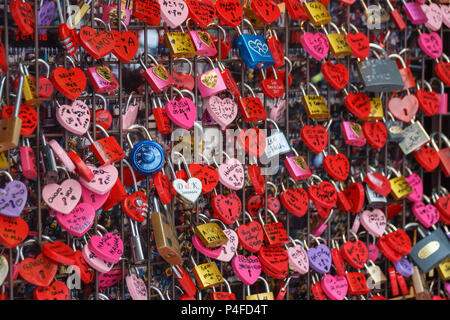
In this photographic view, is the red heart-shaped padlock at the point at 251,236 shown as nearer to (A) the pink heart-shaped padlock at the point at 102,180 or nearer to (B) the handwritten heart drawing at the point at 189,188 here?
(B) the handwritten heart drawing at the point at 189,188

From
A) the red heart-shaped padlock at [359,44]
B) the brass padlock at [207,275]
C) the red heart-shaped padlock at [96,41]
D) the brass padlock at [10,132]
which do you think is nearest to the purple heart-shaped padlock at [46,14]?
the red heart-shaped padlock at [96,41]

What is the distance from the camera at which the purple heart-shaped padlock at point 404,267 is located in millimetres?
1780

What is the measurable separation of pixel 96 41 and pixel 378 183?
91cm

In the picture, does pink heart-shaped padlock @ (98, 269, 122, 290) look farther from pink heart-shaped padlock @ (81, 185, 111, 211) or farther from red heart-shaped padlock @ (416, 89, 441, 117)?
red heart-shaped padlock @ (416, 89, 441, 117)

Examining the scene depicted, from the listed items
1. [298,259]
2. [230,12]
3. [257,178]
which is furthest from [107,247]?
[230,12]

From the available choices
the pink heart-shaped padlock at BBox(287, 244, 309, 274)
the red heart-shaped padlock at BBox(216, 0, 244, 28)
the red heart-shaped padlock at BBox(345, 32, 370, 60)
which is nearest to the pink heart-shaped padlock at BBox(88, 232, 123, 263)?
the pink heart-shaped padlock at BBox(287, 244, 309, 274)

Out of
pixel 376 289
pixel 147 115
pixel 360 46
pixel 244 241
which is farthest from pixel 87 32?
pixel 376 289

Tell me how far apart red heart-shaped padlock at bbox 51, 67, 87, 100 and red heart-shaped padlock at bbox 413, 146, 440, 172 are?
1.04 m

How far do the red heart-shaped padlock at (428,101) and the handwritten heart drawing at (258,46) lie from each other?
0.55 meters

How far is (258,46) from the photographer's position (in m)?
1.50

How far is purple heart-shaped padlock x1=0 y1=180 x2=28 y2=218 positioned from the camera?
1.25 metres

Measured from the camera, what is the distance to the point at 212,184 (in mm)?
1483

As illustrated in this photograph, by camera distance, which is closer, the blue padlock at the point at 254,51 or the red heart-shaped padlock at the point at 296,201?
the blue padlock at the point at 254,51

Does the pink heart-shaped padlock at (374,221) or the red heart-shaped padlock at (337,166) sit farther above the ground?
the red heart-shaped padlock at (337,166)
